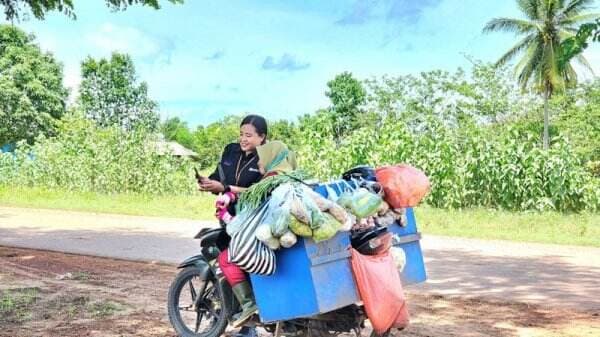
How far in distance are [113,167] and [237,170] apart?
63.4 feet

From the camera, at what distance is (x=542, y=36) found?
140ft

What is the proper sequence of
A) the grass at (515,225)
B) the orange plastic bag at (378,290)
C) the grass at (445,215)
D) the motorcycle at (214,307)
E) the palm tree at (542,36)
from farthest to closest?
the palm tree at (542,36), the grass at (445,215), the grass at (515,225), the motorcycle at (214,307), the orange plastic bag at (378,290)

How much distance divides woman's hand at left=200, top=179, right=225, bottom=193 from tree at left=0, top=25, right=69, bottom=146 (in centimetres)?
3974

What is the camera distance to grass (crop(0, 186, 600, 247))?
47.6 feet

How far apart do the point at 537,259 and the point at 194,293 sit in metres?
7.06

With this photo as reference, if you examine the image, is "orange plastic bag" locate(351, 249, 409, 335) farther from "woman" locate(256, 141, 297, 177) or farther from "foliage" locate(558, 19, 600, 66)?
"foliage" locate(558, 19, 600, 66)

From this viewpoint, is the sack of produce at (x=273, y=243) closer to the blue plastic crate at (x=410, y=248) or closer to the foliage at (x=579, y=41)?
the blue plastic crate at (x=410, y=248)

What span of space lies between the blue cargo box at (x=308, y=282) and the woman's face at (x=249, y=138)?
81 centimetres

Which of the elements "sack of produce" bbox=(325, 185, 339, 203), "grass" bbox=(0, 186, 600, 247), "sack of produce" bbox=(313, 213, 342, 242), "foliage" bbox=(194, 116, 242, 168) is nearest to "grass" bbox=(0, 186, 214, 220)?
"grass" bbox=(0, 186, 600, 247)

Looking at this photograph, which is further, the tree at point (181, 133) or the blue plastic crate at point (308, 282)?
the tree at point (181, 133)

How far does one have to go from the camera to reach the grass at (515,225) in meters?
14.1

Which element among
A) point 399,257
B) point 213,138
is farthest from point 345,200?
point 213,138

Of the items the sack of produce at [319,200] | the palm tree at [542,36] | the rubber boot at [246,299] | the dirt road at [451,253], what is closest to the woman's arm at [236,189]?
the rubber boot at [246,299]

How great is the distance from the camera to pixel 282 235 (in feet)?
14.9
